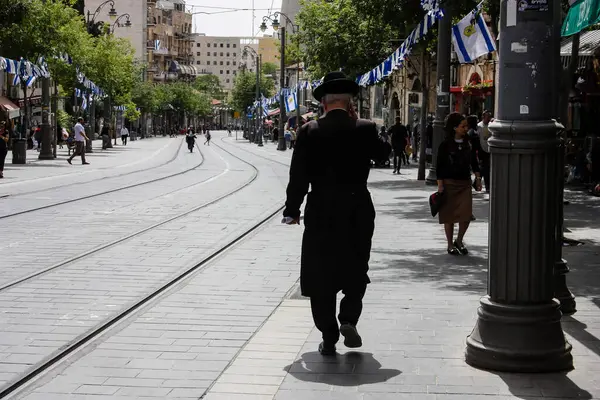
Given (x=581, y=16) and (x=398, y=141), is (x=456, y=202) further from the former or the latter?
(x=398, y=141)

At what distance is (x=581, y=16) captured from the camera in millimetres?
11953

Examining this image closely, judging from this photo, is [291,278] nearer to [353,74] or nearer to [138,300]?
[138,300]

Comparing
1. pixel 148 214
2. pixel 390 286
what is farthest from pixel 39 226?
pixel 390 286

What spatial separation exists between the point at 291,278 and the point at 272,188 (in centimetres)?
1541

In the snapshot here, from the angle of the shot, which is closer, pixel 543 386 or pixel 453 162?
pixel 543 386

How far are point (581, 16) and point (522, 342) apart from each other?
6.56m

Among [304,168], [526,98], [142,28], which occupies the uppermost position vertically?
[142,28]

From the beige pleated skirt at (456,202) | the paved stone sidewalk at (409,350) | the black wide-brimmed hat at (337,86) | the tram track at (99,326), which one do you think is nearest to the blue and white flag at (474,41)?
the beige pleated skirt at (456,202)

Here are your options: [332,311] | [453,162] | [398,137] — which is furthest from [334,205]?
[398,137]

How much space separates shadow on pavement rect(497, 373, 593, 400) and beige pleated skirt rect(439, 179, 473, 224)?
19.6 feet

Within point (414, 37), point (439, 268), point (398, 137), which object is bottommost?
point (439, 268)

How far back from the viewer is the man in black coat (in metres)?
6.80

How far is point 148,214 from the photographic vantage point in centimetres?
1739

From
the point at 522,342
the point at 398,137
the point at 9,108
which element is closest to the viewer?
the point at 522,342
